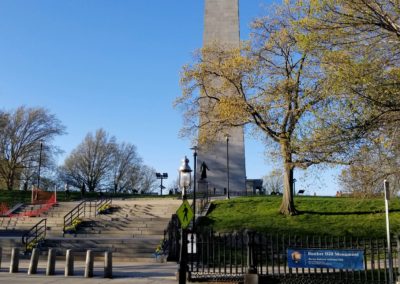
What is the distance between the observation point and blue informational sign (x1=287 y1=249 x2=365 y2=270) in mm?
11617

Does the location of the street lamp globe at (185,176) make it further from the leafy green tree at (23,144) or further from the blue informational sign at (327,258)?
the leafy green tree at (23,144)

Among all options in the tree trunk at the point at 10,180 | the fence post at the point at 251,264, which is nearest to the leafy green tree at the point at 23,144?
the tree trunk at the point at 10,180

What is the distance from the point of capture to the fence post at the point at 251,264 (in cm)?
1208

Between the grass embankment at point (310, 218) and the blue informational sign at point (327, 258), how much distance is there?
10178mm

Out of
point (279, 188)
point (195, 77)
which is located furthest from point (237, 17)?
point (279, 188)

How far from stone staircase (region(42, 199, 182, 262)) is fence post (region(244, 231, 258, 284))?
24.5 ft

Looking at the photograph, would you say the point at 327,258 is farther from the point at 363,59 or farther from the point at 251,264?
the point at 363,59

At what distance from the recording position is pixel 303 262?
39.5ft

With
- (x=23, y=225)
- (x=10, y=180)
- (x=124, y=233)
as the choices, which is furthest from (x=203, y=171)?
(x=10, y=180)

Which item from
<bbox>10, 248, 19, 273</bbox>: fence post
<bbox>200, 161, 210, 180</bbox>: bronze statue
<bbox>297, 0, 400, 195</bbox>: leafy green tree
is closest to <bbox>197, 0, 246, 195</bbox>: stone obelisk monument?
<bbox>200, 161, 210, 180</bbox>: bronze statue

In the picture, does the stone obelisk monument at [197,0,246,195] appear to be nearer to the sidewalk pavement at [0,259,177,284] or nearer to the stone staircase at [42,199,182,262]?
the stone staircase at [42,199,182,262]

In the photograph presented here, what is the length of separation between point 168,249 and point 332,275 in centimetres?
878

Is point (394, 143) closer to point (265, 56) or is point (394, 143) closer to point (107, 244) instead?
point (107, 244)

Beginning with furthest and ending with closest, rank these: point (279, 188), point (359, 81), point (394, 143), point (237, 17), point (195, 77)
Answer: point (279, 188), point (237, 17), point (195, 77), point (394, 143), point (359, 81)
